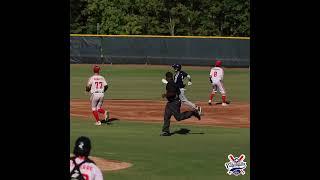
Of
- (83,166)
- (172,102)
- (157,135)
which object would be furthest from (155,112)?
(83,166)

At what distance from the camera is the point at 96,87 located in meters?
25.2

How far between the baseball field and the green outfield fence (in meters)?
16.5

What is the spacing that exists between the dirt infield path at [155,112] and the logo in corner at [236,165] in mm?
8100

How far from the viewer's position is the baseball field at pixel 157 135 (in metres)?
17.5

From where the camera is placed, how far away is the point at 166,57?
61750mm

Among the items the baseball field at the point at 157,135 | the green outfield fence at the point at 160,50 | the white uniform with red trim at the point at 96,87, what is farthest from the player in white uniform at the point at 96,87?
the green outfield fence at the point at 160,50

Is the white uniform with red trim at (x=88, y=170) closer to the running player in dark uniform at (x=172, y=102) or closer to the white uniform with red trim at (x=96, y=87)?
the running player in dark uniform at (x=172, y=102)

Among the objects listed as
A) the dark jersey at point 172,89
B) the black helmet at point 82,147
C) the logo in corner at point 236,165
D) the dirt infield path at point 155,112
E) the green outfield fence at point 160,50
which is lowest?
the logo in corner at point 236,165

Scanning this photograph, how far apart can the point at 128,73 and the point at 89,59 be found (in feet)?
26.1

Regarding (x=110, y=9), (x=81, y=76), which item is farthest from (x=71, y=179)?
(x=110, y=9)

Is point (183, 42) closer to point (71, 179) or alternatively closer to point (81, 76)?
point (81, 76)

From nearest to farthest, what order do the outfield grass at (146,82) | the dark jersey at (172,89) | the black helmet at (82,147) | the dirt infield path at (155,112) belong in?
the black helmet at (82,147), the dark jersey at (172,89), the dirt infield path at (155,112), the outfield grass at (146,82)

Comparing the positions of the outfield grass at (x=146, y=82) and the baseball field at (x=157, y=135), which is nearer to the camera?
the baseball field at (x=157, y=135)

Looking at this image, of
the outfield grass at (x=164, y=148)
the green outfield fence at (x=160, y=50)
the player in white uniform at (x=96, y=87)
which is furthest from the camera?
the green outfield fence at (x=160, y=50)
